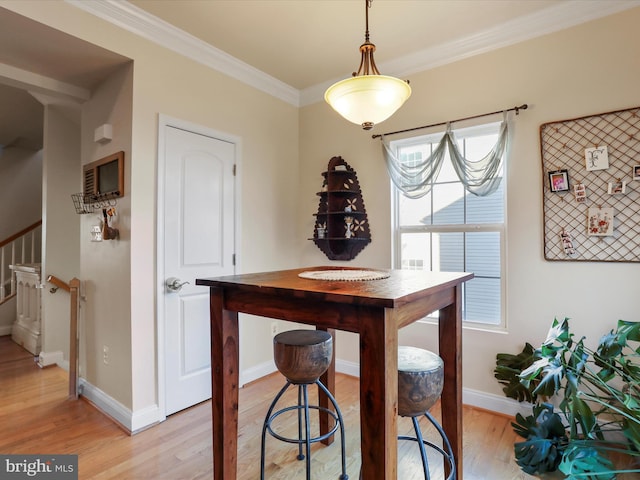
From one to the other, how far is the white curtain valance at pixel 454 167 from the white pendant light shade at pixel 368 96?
1175 millimetres

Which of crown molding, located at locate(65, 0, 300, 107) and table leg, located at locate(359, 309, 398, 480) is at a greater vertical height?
crown molding, located at locate(65, 0, 300, 107)

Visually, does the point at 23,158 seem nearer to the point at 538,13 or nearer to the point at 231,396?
the point at 231,396

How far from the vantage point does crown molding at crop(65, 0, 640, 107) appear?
2092 millimetres

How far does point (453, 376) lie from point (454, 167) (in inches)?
63.1

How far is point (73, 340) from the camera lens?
8.73ft

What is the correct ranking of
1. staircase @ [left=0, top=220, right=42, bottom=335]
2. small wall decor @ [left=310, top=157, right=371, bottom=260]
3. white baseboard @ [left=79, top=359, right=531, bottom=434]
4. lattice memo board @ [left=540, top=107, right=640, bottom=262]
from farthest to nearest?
staircase @ [left=0, top=220, right=42, bottom=335] < small wall decor @ [left=310, top=157, right=371, bottom=260] < white baseboard @ [left=79, top=359, right=531, bottom=434] < lattice memo board @ [left=540, top=107, right=640, bottom=262]

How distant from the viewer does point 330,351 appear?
5.71 feet

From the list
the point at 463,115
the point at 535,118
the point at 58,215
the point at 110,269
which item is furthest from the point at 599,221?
the point at 58,215

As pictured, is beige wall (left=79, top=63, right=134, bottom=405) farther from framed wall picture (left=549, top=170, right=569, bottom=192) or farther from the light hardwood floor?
framed wall picture (left=549, top=170, right=569, bottom=192)

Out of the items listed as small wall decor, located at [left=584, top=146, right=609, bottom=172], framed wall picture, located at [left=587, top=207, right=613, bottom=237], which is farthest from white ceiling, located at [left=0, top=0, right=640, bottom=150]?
framed wall picture, located at [left=587, top=207, right=613, bottom=237]

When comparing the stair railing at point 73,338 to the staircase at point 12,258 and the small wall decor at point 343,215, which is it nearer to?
the small wall decor at point 343,215

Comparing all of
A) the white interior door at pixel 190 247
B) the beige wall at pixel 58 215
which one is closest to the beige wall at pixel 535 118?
the white interior door at pixel 190 247

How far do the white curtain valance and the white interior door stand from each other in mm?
1459

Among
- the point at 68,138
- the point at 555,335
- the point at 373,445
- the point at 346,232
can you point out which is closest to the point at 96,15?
the point at 68,138
